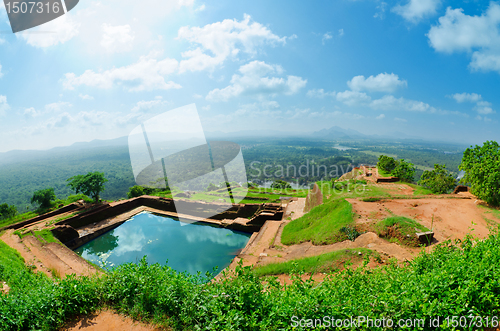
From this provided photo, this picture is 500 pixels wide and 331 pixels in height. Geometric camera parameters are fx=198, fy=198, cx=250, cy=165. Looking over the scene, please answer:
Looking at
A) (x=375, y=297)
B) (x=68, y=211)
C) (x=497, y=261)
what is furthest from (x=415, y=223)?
(x=68, y=211)

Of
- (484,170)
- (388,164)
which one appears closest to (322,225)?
(484,170)

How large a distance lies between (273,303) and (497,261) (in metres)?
3.72

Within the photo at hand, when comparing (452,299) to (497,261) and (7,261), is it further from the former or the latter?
(7,261)

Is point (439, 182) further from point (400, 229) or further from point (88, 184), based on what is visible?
point (88, 184)

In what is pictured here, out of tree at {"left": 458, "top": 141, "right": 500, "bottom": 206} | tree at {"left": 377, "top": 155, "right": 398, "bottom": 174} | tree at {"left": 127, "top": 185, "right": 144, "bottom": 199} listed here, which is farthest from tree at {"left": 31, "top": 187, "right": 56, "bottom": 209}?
tree at {"left": 377, "top": 155, "right": 398, "bottom": 174}

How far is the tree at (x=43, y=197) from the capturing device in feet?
69.1

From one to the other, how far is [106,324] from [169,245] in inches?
516

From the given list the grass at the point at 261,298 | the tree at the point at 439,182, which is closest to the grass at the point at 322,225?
the grass at the point at 261,298

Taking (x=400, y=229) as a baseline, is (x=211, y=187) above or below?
below

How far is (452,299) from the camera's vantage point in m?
2.73

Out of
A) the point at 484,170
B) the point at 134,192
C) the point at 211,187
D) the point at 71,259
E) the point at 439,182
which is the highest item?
the point at 484,170

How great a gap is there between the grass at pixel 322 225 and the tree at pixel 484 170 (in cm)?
635

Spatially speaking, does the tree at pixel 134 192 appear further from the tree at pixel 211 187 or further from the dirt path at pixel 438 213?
the dirt path at pixel 438 213

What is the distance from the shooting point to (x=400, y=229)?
8211mm
